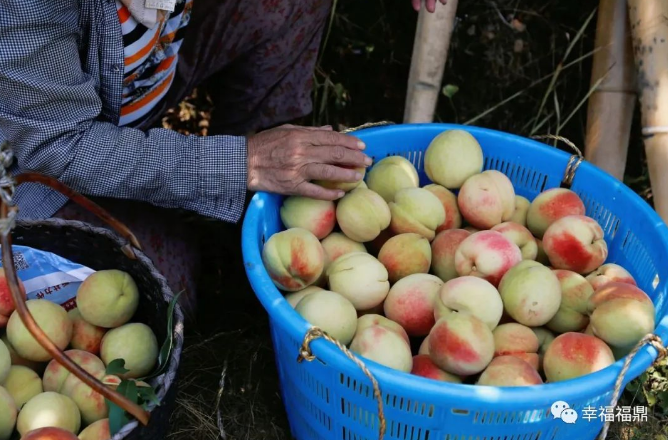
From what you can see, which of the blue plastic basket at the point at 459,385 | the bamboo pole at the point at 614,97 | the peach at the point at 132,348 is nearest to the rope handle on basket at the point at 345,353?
the blue plastic basket at the point at 459,385

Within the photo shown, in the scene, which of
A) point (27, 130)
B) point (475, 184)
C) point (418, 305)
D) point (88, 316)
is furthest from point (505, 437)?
point (27, 130)

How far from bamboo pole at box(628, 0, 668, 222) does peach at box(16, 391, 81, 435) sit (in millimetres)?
1424

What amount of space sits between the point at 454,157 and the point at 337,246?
0.34 metres

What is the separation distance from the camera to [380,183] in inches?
61.9

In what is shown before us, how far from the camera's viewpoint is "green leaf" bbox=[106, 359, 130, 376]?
1.18 meters

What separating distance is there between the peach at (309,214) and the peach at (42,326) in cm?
48

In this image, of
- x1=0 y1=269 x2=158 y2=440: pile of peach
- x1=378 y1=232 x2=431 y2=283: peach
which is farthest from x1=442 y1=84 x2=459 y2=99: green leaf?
x1=0 y1=269 x2=158 y2=440: pile of peach

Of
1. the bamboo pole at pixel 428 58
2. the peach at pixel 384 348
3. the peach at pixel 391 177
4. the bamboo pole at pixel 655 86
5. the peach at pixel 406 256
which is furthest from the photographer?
the bamboo pole at pixel 428 58

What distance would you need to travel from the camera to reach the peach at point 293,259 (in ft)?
4.27

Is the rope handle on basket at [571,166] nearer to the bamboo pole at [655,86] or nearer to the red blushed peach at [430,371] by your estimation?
the bamboo pole at [655,86]

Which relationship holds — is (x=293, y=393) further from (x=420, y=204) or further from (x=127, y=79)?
(x=127, y=79)

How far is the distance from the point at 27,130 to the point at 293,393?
0.71 m

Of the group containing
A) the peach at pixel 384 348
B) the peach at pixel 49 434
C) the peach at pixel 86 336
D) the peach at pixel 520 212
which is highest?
Result: the peach at pixel 520 212

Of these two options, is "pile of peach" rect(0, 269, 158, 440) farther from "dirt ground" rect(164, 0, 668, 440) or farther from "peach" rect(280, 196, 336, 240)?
"dirt ground" rect(164, 0, 668, 440)
